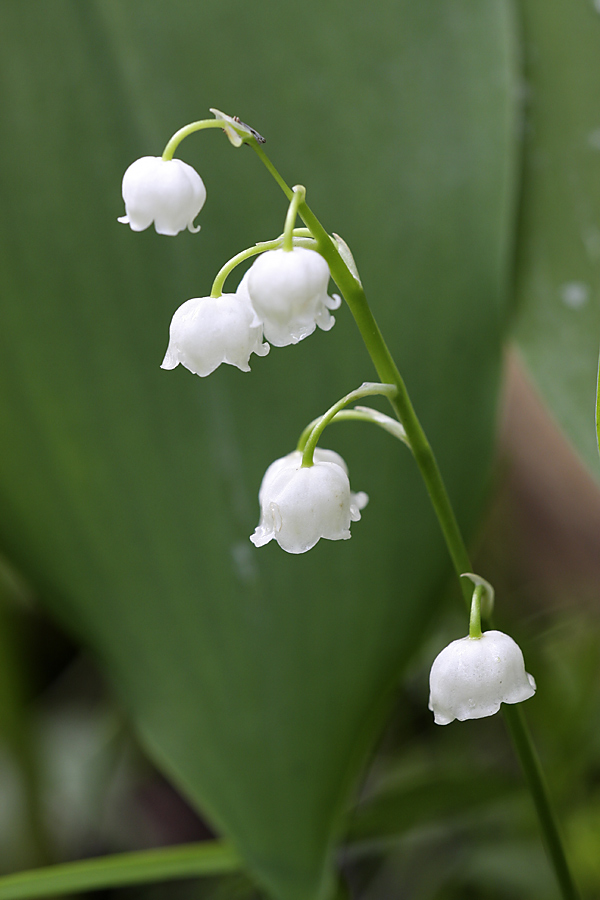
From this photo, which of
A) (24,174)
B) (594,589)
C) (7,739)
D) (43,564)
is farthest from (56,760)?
(594,589)

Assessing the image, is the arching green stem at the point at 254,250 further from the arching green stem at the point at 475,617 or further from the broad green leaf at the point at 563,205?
the broad green leaf at the point at 563,205

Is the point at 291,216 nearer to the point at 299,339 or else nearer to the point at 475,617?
the point at 299,339

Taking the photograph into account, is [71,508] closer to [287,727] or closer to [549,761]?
[287,727]

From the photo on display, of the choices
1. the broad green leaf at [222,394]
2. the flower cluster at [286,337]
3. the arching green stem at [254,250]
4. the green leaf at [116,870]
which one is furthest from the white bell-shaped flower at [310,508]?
the green leaf at [116,870]

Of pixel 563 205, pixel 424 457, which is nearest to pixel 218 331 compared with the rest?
pixel 424 457

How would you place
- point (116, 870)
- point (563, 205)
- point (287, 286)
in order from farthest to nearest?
point (563, 205), point (116, 870), point (287, 286)

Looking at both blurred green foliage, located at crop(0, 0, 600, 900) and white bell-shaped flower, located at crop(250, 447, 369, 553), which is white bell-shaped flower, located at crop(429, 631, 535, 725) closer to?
white bell-shaped flower, located at crop(250, 447, 369, 553)

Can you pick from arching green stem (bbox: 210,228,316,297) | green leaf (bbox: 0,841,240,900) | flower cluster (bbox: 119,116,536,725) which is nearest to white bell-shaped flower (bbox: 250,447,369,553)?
flower cluster (bbox: 119,116,536,725)
